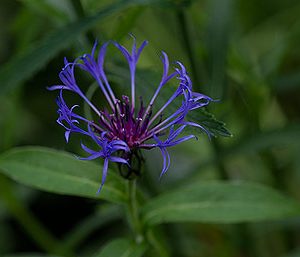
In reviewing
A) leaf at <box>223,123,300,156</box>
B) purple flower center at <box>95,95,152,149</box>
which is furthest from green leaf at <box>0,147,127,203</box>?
leaf at <box>223,123,300,156</box>

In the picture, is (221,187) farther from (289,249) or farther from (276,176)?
(289,249)

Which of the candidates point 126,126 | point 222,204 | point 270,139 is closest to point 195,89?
point 270,139

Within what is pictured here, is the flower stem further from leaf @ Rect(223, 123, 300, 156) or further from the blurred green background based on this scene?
leaf @ Rect(223, 123, 300, 156)

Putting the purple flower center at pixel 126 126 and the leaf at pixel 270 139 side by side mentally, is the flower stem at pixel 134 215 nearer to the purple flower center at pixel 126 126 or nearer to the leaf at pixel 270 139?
the purple flower center at pixel 126 126

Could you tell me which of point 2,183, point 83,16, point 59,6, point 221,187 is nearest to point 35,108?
point 2,183

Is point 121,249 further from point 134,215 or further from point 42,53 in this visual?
point 42,53

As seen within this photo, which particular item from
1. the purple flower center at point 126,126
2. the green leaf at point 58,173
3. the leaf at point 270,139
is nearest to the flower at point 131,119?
the purple flower center at point 126,126
